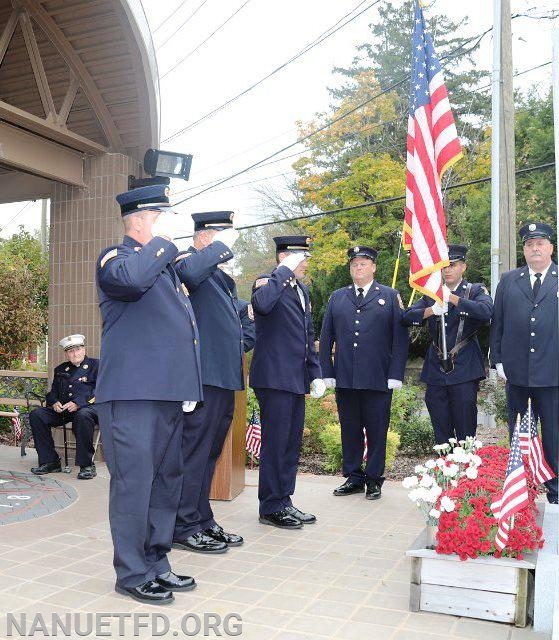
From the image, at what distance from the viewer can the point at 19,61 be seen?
23.4 ft

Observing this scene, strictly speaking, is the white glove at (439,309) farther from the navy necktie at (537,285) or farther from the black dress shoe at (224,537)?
the black dress shoe at (224,537)

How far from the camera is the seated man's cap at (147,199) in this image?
138 inches

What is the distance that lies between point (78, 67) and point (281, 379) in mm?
4059

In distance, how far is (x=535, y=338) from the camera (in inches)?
191

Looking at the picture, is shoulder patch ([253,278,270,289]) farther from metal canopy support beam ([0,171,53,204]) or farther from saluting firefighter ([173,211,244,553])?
metal canopy support beam ([0,171,53,204])

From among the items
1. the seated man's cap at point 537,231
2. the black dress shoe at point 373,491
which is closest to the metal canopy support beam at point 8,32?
the seated man's cap at point 537,231

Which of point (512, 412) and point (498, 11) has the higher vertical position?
point (498, 11)

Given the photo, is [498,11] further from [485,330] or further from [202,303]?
[485,330]

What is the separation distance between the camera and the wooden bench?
780 cm

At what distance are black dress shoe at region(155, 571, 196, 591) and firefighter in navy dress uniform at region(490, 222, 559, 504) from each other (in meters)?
2.60

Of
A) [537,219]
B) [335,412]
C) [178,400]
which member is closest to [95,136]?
[335,412]

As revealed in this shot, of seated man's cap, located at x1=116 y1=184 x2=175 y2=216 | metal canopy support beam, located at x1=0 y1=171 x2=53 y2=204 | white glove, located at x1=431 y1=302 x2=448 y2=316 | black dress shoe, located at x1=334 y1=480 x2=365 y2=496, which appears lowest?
black dress shoe, located at x1=334 y1=480 x2=365 y2=496

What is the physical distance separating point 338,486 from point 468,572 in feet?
9.88

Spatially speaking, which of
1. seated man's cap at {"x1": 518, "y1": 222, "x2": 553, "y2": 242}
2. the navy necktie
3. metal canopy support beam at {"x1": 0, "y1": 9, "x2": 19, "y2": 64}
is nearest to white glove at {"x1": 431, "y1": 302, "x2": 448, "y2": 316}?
the navy necktie
